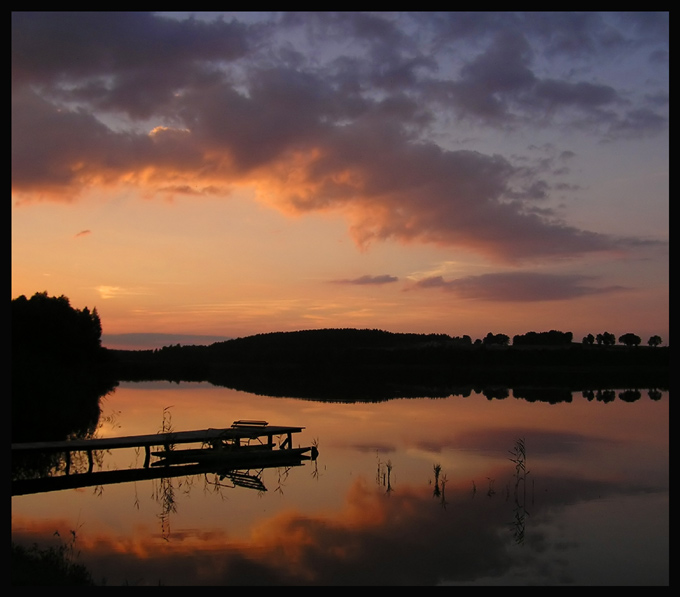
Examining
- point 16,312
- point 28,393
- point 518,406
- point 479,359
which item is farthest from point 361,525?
point 479,359

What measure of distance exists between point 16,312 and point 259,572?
3655cm

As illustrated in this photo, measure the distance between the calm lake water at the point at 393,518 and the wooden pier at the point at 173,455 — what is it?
2.06ft

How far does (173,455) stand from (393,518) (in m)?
8.25

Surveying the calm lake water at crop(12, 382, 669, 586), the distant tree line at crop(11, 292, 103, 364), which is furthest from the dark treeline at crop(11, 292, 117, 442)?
the calm lake water at crop(12, 382, 669, 586)

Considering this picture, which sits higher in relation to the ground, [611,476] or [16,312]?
[16,312]

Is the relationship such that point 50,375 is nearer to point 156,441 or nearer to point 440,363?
point 156,441

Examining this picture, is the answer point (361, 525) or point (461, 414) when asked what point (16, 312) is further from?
point (361, 525)

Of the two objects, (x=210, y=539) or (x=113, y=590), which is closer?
(x=113, y=590)

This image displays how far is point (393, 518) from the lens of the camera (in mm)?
12852

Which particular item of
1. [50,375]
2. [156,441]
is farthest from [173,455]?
[50,375]

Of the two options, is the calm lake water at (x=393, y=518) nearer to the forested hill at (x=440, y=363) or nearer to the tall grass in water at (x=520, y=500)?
the tall grass in water at (x=520, y=500)

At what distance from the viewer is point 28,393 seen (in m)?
26.8

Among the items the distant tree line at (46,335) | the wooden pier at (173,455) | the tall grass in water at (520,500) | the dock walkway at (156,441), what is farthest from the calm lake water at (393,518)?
the distant tree line at (46,335)

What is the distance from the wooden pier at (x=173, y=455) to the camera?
630 inches
